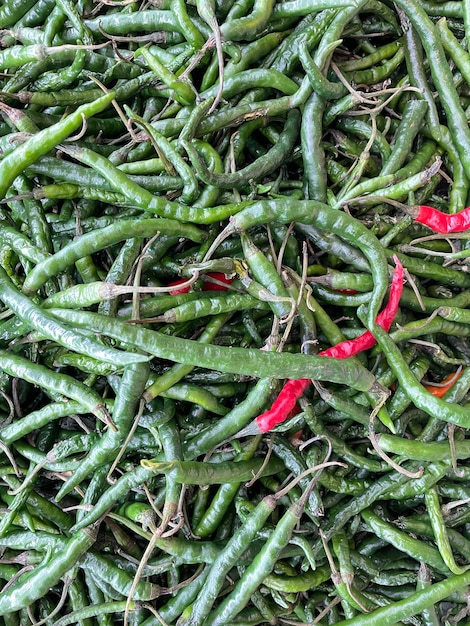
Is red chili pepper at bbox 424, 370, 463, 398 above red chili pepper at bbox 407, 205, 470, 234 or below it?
below

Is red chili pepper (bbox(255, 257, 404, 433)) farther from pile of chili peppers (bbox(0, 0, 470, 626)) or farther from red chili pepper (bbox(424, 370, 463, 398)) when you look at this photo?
red chili pepper (bbox(424, 370, 463, 398))

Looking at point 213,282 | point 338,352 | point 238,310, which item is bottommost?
point 338,352

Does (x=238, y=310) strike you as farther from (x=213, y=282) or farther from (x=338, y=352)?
(x=338, y=352)

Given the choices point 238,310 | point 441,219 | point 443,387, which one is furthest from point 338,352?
point 441,219

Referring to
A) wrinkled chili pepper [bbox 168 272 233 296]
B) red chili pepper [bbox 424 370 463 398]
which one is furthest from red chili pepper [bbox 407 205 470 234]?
wrinkled chili pepper [bbox 168 272 233 296]

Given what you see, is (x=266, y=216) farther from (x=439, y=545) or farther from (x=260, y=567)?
(x=439, y=545)

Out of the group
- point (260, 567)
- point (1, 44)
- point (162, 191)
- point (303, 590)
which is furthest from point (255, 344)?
point (1, 44)
